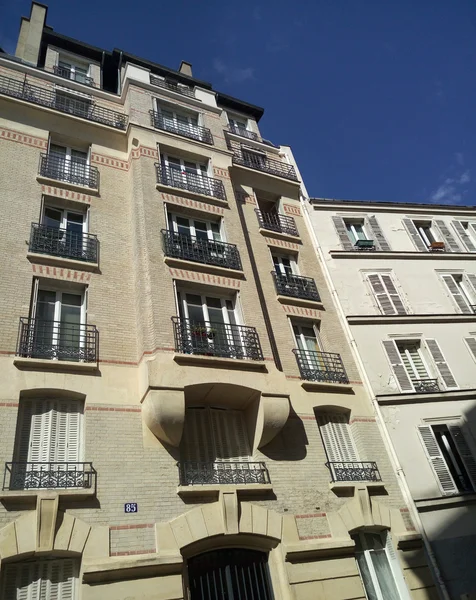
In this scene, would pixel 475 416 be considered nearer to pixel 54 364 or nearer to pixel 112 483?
pixel 112 483

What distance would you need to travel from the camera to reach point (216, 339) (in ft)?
36.8

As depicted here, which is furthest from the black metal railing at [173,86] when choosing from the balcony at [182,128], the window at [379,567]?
the window at [379,567]

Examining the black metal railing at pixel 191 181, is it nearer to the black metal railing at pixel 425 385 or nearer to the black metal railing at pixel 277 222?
the black metal railing at pixel 277 222

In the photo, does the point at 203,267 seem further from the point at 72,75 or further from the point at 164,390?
the point at 72,75

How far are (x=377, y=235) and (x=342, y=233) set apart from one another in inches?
60.8

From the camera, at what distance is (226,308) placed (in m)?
12.2

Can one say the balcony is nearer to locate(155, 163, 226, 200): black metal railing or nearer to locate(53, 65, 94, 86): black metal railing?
locate(155, 163, 226, 200): black metal railing

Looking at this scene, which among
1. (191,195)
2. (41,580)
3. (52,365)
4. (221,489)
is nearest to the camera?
(41,580)

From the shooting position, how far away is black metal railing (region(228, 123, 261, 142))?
64.6ft

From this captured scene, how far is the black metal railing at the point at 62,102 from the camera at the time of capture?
14281mm

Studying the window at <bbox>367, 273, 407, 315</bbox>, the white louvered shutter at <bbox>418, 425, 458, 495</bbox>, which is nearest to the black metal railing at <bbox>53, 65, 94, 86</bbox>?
the window at <bbox>367, 273, 407, 315</bbox>

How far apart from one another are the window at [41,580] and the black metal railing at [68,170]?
9.79 metres

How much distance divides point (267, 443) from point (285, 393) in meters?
1.25

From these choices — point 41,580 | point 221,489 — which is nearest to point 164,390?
point 221,489
